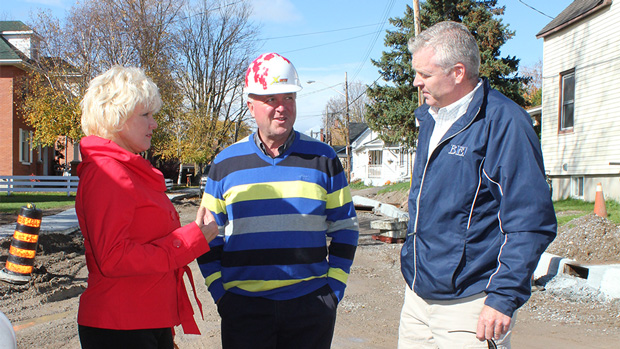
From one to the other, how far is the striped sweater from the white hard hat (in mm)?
313

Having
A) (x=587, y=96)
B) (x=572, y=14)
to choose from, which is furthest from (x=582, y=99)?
(x=572, y=14)

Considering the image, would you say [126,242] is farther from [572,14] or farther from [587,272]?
[572,14]

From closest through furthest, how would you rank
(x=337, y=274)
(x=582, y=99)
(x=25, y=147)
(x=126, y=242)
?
(x=126, y=242) < (x=337, y=274) < (x=582, y=99) < (x=25, y=147)

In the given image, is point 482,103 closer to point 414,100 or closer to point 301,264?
point 301,264

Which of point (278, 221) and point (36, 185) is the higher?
point (278, 221)

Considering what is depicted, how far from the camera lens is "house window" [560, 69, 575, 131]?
1641 centimetres

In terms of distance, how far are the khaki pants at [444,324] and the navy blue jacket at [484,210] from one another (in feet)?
0.18

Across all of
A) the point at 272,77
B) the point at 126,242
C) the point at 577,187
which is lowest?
the point at 577,187

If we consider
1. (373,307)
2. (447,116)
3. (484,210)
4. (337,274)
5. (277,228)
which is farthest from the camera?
(373,307)

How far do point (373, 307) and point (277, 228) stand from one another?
3.95m

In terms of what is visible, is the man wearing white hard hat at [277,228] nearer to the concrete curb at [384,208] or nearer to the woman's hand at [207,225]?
the woman's hand at [207,225]

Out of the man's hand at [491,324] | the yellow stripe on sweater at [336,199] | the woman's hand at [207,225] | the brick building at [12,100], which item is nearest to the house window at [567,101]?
the yellow stripe on sweater at [336,199]

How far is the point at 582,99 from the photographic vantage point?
1567 centimetres

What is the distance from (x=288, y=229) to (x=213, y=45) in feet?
142
